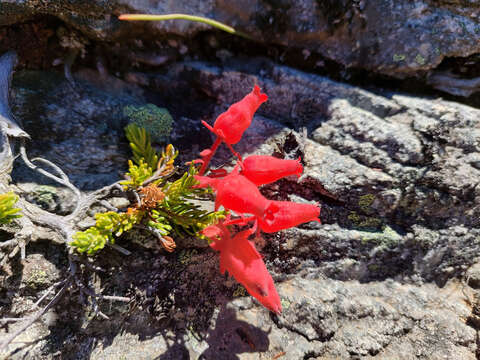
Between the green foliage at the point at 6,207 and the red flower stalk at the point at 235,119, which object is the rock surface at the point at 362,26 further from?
the green foliage at the point at 6,207

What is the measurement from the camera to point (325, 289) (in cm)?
200

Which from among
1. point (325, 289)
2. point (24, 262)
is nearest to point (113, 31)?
point (24, 262)

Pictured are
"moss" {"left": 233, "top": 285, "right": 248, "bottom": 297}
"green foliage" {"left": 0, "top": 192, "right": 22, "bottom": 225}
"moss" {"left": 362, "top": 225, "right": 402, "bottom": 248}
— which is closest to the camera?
"green foliage" {"left": 0, "top": 192, "right": 22, "bottom": 225}

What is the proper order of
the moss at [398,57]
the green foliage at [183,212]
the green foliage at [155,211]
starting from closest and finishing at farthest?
the green foliage at [155,211] < the green foliage at [183,212] < the moss at [398,57]

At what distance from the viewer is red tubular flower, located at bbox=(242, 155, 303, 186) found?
59.1 inches

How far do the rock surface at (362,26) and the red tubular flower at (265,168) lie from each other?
1.45 m

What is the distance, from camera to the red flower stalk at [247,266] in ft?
4.63

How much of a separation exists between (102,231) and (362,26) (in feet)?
8.14

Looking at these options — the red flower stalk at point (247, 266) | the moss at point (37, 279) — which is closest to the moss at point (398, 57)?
the red flower stalk at point (247, 266)

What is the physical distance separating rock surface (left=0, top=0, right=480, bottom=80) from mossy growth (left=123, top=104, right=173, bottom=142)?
1.68ft

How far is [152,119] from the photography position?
2.25 meters

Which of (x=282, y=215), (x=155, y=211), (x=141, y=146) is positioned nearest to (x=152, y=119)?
(x=141, y=146)

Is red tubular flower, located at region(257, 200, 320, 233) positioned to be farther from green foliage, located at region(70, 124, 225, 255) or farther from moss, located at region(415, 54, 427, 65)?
moss, located at region(415, 54, 427, 65)

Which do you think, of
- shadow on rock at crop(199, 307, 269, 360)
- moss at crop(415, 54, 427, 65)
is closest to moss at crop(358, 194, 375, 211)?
shadow on rock at crop(199, 307, 269, 360)
